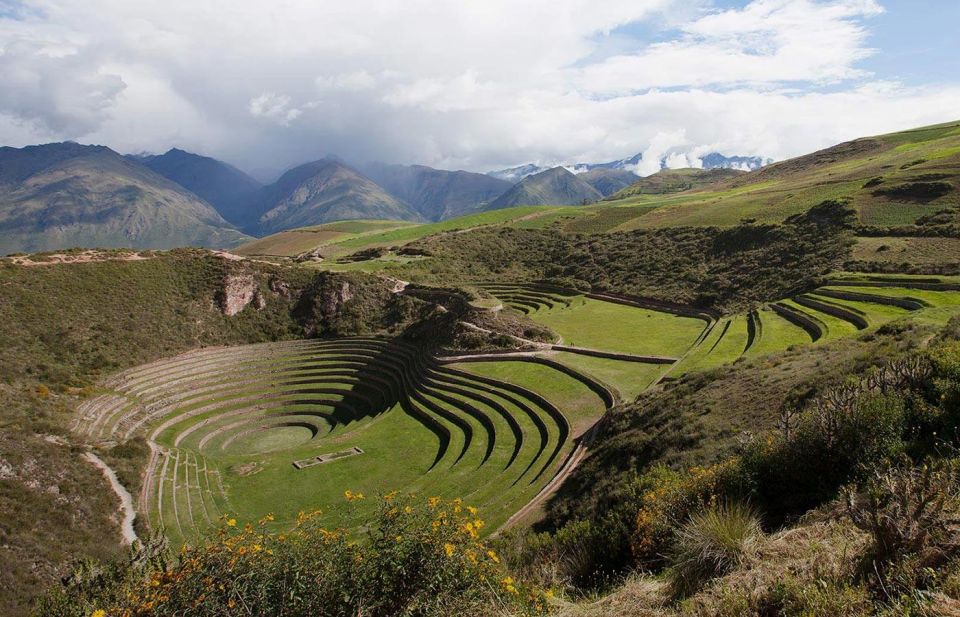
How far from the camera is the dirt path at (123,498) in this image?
840 inches

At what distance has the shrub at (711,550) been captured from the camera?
7.12m

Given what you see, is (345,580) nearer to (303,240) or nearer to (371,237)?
(371,237)

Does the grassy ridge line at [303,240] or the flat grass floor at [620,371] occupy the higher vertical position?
the grassy ridge line at [303,240]

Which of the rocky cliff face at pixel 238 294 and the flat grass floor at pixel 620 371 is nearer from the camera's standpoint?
the flat grass floor at pixel 620 371

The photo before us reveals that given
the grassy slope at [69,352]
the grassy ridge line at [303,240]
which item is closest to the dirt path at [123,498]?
the grassy slope at [69,352]

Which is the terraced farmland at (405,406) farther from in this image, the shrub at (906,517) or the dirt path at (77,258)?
the dirt path at (77,258)

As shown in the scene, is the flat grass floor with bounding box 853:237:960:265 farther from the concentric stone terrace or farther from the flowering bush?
the flowering bush

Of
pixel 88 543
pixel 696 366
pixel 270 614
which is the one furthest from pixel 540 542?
pixel 696 366

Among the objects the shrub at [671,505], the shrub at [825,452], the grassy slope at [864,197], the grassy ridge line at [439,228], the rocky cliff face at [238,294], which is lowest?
the shrub at [671,505]

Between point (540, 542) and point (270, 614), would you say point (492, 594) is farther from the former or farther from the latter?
point (540, 542)

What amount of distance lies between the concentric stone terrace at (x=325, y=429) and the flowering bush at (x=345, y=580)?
1143cm

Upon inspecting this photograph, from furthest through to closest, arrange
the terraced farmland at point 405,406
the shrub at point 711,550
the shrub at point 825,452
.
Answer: the terraced farmland at point 405,406 → the shrub at point 825,452 → the shrub at point 711,550

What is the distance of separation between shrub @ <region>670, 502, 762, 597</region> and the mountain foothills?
42 mm

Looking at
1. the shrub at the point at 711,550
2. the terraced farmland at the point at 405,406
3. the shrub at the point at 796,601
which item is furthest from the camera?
the terraced farmland at the point at 405,406
